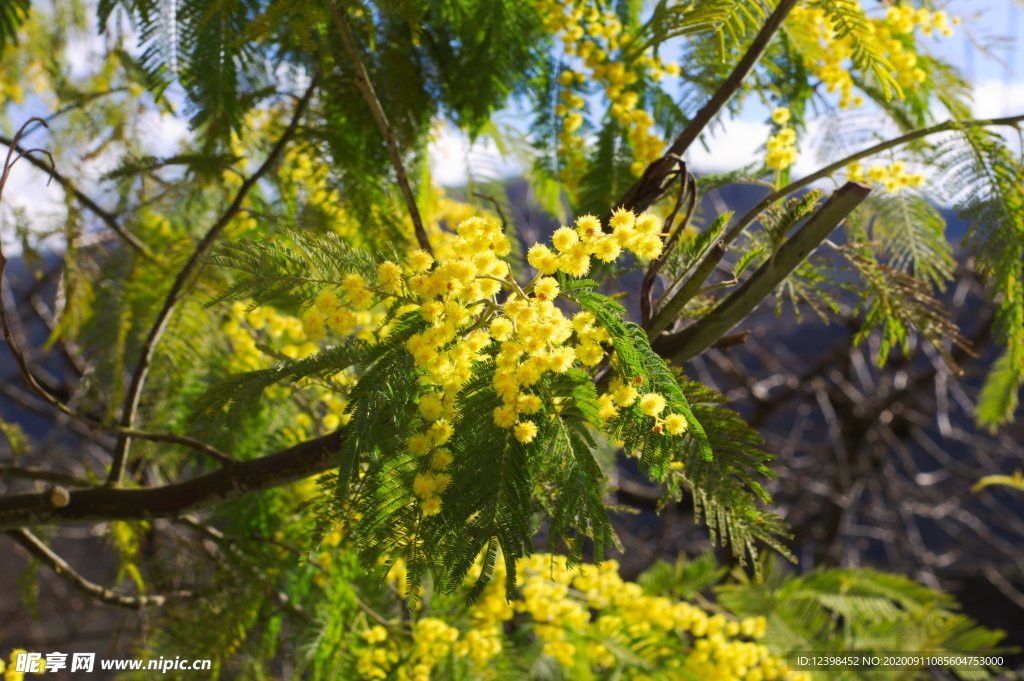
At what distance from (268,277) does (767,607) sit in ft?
4.22

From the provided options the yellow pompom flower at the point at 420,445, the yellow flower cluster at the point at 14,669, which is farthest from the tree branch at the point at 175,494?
the yellow pompom flower at the point at 420,445

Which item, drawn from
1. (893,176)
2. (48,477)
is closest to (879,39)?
(893,176)

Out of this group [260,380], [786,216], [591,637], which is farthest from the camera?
[591,637]

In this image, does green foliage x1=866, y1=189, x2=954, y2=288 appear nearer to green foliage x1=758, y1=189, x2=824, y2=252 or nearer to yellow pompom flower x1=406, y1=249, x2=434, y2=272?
green foliage x1=758, y1=189, x2=824, y2=252

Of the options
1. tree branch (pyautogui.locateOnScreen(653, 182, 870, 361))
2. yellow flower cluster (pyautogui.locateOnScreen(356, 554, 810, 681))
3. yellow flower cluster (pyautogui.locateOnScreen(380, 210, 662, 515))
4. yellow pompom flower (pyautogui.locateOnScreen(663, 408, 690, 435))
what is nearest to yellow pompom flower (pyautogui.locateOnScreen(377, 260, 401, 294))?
yellow flower cluster (pyautogui.locateOnScreen(380, 210, 662, 515))

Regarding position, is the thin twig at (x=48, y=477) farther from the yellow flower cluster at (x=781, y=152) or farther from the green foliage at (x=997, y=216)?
the green foliage at (x=997, y=216)

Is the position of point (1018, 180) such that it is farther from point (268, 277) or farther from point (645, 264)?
point (268, 277)

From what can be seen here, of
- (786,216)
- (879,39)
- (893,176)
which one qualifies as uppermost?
(879,39)

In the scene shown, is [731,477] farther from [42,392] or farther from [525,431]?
[42,392]

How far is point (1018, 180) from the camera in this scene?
0.93 m

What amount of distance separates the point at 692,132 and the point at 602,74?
31 cm

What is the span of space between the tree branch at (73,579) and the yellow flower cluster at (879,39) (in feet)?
3.73

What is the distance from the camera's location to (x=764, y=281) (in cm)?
87

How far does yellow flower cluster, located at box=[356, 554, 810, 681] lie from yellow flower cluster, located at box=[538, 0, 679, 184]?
1.92ft
